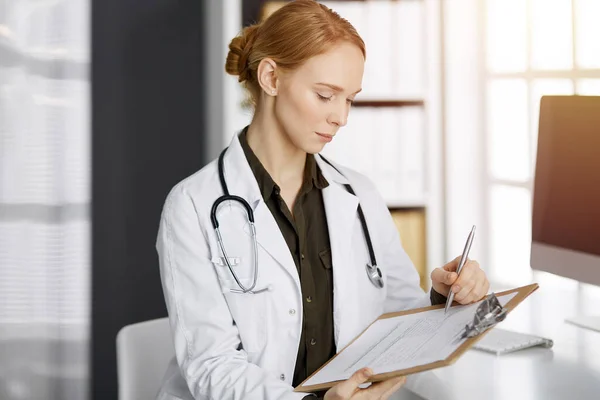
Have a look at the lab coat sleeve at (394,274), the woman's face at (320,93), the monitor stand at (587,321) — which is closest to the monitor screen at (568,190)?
the monitor stand at (587,321)

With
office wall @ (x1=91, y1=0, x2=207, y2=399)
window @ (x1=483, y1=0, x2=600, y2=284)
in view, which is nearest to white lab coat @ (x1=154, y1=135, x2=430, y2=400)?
window @ (x1=483, y1=0, x2=600, y2=284)

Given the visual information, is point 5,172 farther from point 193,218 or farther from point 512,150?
point 512,150

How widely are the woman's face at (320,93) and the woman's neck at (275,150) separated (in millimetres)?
72

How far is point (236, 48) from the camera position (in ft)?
5.28

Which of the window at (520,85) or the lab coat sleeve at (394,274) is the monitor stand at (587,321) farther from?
the window at (520,85)

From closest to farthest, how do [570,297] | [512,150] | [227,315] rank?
[227,315]
[570,297]
[512,150]

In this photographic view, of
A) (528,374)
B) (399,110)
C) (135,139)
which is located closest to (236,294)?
(528,374)

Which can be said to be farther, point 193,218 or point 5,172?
point 5,172

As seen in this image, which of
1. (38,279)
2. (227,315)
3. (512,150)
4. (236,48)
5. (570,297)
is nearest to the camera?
(227,315)

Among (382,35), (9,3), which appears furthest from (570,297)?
(9,3)

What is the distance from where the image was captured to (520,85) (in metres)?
2.62

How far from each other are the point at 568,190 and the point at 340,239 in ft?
1.87

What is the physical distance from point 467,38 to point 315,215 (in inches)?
56.0

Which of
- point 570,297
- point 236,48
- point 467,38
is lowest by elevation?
point 570,297
